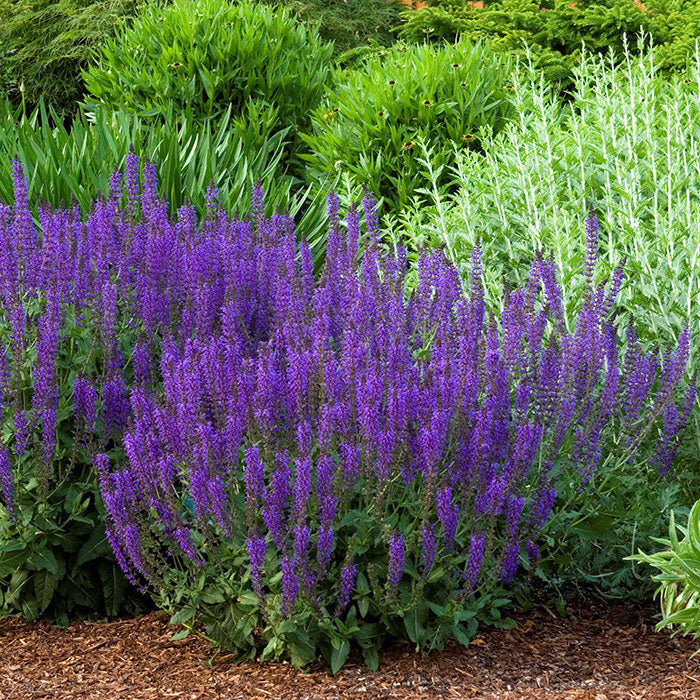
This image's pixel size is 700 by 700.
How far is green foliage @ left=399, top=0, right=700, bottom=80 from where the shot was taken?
8.91 meters

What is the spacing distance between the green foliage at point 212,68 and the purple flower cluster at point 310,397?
4.57m

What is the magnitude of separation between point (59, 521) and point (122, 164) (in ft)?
8.48

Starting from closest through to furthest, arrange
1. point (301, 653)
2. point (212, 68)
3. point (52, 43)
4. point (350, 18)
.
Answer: point (301, 653)
point (212, 68)
point (52, 43)
point (350, 18)

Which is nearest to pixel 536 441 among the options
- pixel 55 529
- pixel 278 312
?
pixel 278 312

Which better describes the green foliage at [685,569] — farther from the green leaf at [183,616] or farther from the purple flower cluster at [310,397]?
the green leaf at [183,616]

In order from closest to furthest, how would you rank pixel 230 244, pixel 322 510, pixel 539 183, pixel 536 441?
pixel 322 510
pixel 536 441
pixel 230 244
pixel 539 183

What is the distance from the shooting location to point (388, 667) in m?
3.15

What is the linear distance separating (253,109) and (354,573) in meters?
5.60

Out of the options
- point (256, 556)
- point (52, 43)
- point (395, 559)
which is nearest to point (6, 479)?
point (256, 556)

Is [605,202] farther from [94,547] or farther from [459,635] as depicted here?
[94,547]

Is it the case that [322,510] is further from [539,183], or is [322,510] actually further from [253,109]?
[253,109]

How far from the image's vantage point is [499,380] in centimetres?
311

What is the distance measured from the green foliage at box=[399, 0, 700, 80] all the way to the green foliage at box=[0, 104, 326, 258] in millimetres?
3710

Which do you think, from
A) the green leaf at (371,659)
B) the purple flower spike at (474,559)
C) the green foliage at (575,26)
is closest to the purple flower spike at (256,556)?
the green leaf at (371,659)
